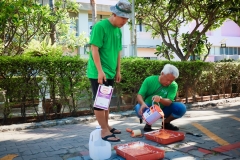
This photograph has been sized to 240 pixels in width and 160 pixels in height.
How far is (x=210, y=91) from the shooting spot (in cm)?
963

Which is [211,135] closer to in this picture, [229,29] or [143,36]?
[143,36]

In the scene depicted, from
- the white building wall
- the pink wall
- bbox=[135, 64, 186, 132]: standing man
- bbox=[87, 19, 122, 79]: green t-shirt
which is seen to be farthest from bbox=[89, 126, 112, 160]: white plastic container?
the pink wall

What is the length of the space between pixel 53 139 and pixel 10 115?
1981mm

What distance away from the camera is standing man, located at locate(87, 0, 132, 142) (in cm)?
335

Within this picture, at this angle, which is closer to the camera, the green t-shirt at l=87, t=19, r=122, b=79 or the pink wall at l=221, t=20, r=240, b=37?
the green t-shirt at l=87, t=19, r=122, b=79

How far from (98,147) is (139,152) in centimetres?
53

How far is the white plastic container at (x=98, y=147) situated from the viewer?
124 inches

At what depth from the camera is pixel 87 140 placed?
431 centimetres

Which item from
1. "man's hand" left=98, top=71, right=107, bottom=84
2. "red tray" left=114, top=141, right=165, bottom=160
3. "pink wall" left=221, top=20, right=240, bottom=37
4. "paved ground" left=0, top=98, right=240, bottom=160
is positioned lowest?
"paved ground" left=0, top=98, right=240, bottom=160

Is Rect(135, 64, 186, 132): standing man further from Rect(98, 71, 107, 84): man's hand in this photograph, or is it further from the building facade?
the building facade

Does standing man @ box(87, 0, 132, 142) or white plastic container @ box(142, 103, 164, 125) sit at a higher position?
standing man @ box(87, 0, 132, 142)

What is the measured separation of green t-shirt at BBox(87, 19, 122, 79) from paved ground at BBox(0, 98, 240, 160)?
1.17 m

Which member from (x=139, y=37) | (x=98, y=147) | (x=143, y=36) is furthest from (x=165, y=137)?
(x=143, y=36)

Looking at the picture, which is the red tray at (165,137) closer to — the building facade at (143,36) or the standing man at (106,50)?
the standing man at (106,50)
